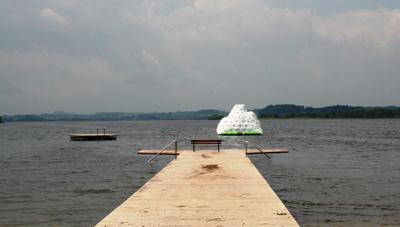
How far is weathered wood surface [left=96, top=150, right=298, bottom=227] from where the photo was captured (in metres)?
11.3

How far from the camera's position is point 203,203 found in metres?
13.6

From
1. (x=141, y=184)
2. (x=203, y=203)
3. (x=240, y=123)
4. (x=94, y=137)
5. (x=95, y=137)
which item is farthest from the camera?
(x=240, y=123)

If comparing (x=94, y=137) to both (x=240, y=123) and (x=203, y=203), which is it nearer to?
(x=240, y=123)

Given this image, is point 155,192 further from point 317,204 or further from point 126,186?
point 126,186

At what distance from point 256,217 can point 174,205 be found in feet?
9.08

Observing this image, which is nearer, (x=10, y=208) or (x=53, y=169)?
(x=10, y=208)

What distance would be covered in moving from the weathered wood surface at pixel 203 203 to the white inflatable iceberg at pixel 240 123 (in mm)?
73413

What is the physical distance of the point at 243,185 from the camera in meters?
17.2

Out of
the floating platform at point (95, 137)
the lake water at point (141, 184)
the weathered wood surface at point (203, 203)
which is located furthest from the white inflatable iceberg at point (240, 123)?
the weathered wood surface at point (203, 203)

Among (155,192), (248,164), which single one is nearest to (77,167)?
(248,164)

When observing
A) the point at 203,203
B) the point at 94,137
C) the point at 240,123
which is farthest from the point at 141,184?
the point at 240,123

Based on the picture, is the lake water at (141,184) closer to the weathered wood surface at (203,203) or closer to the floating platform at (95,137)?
the weathered wood surface at (203,203)

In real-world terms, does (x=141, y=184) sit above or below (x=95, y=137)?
below

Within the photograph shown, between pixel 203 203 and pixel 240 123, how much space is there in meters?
81.6
